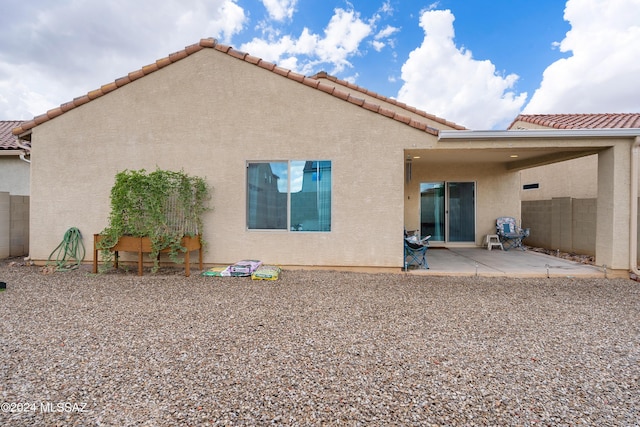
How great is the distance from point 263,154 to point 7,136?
429 inches

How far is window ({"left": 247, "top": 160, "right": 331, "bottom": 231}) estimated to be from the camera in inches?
236

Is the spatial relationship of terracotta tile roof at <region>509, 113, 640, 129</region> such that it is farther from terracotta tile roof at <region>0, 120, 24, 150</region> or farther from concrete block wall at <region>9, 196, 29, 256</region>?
terracotta tile roof at <region>0, 120, 24, 150</region>

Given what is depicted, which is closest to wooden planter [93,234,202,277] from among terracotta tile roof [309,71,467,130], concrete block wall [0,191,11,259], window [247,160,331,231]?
window [247,160,331,231]

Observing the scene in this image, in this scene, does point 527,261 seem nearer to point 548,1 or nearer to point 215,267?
point 215,267

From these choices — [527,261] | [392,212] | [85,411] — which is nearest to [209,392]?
[85,411]

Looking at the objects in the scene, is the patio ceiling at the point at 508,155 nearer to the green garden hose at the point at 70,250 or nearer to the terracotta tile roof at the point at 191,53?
the terracotta tile roof at the point at 191,53

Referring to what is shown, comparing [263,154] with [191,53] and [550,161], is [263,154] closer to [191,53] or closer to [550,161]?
[191,53]

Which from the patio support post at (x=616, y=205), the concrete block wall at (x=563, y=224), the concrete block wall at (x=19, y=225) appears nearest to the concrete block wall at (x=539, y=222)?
the concrete block wall at (x=563, y=224)

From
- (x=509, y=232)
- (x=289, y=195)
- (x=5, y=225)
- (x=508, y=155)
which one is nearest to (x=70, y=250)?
(x=5, y=225)

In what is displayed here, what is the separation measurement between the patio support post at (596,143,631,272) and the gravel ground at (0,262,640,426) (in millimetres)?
1111

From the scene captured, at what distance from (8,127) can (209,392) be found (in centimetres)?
1550

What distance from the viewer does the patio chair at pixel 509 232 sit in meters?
8.41

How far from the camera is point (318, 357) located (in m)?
2.58

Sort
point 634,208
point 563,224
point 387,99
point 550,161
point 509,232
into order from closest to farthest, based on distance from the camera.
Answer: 1. point 634,208
2. point 550,161
3. point 509,232
4. point 563,224
5. point 387,99
